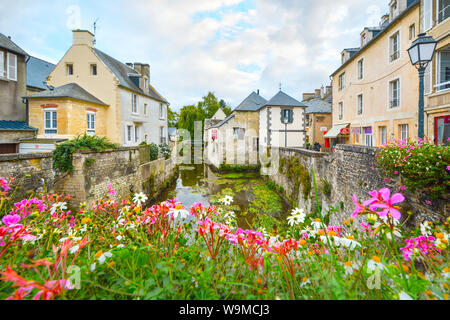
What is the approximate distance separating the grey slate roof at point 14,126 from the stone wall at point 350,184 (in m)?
15.6

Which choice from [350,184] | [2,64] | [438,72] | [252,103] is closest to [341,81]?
[252,103]

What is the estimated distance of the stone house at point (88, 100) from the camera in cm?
1366

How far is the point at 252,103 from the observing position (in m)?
25.5

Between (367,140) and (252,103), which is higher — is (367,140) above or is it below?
below

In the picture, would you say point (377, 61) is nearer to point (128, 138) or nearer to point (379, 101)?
point (379, 101)

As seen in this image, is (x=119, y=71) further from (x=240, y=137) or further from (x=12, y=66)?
(x=240, y=137)

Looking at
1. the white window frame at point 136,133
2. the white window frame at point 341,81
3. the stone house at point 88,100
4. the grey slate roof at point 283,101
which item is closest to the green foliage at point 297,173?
the grey slate roof at point 283,101

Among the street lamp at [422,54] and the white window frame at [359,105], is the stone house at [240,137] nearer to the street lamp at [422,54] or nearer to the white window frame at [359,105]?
the white window frame at [359,105]

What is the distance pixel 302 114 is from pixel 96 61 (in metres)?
17.1

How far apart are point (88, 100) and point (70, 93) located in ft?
3.43

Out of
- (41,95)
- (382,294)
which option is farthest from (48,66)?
(382,294)

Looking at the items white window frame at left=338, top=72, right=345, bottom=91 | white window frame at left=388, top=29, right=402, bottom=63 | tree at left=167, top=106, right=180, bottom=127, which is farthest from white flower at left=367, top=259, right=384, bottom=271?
tree at left=167, top=106, right=180, bottom=127

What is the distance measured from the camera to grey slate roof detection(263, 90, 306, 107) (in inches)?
827

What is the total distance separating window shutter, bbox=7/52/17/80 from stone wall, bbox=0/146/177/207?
29.8ft
